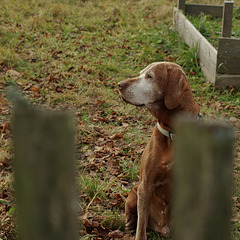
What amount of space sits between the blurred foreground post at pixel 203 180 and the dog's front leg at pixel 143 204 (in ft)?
7.36

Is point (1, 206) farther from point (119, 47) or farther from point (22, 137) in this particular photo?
point (119, 47)

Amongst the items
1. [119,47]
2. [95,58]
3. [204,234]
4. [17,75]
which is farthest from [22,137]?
[119,47]

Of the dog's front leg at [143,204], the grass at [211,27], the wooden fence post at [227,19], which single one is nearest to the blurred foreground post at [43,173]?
the dog's front leg at [143,204]

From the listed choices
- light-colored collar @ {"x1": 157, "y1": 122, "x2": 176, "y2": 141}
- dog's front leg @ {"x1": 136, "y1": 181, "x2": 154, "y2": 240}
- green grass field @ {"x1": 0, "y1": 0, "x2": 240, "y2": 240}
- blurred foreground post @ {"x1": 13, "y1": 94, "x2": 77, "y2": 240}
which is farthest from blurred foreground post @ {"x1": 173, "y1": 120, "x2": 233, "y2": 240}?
dog's front leg @ {"x1": 136, "y1": 181, "x2": 154, "y2": 240}

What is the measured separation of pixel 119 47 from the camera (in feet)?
29.7

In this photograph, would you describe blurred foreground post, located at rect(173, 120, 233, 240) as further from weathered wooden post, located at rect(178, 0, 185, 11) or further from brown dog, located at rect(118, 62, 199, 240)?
weathered wooden post, located at rect(178, 0, 185, 11)

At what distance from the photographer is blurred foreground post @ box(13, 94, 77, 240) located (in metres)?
0.98

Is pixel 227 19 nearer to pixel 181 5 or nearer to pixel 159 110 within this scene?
pixel 181 5

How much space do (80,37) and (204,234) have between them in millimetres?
8670

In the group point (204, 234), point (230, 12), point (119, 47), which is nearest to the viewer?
point (204, 234)

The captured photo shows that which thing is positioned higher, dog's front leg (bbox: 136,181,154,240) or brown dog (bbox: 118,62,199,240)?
→ brown dog (bbox: 118,62,199,240)

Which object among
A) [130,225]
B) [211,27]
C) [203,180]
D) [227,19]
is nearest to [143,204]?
[130,225]

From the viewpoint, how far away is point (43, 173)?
1003mm

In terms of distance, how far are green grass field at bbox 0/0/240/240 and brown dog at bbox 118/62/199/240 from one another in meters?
0.53
